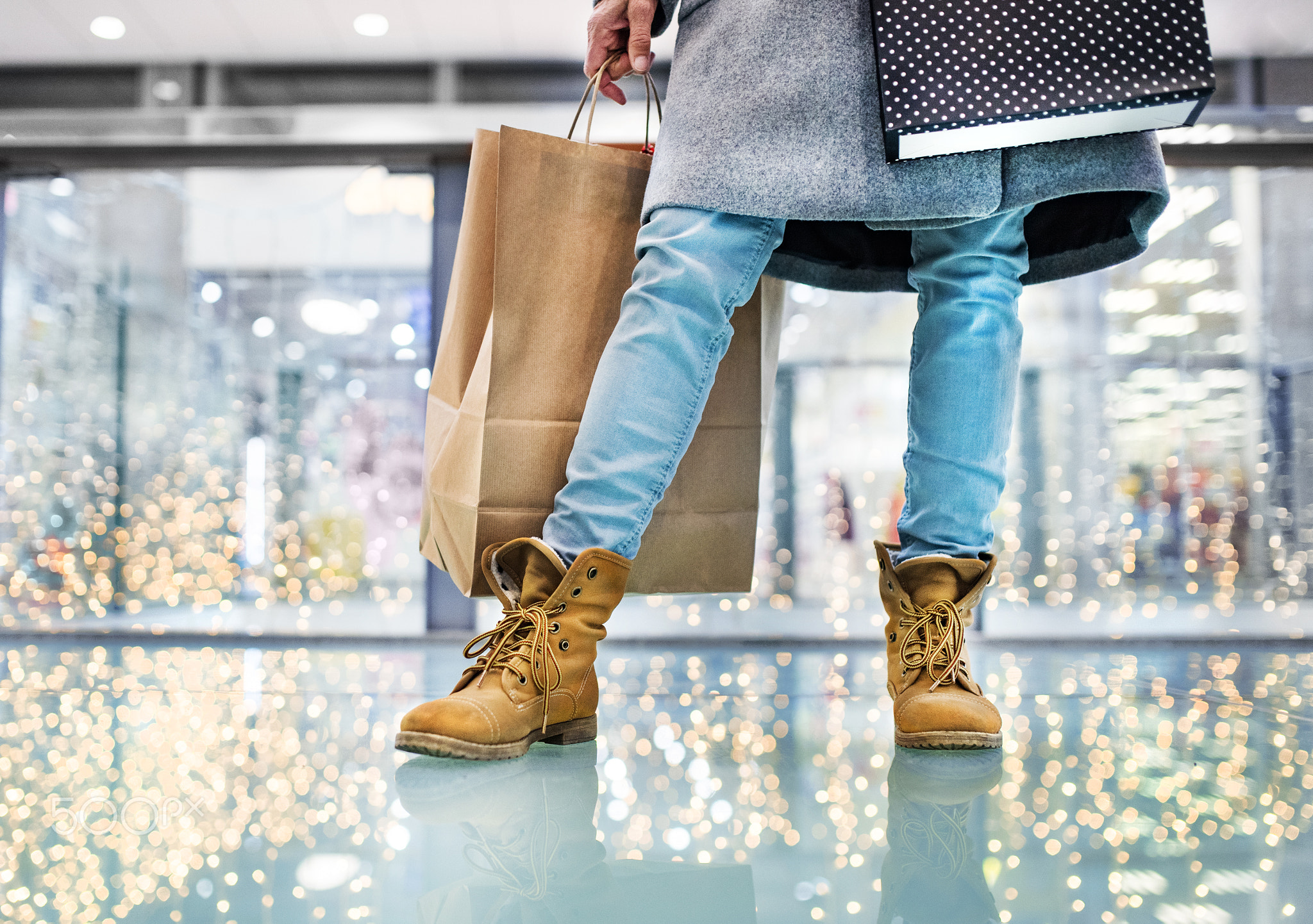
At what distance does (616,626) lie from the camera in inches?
109

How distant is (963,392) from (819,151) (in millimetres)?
285

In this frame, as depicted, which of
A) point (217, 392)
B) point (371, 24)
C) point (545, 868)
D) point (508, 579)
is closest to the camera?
point (545, 868)

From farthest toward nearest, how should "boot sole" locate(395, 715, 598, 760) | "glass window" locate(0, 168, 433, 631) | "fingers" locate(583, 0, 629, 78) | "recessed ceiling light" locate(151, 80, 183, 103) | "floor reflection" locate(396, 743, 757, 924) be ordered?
"glass window" locate(0, 168, 433, 631), "recessed ceiling light" locate(151, 80, 183, 103), "fingers" locate(583, 0, 629, 78), "boot sole" locate(395, 715, 598, 760), "floor reflection" locate(396, 743, 757, 924)

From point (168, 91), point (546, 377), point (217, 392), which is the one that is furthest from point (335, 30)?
point (546, 377)

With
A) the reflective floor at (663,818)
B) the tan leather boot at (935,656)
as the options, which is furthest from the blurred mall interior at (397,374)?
the tan leather boot at (935,656)

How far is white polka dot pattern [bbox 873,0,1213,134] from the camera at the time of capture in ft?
2.29

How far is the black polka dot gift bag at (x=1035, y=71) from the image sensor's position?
27.5 inches

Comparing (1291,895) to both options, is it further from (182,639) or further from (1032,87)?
(182,639)

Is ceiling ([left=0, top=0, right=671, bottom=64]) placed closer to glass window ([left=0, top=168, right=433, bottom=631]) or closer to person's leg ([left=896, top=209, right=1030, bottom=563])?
glass window ([left=0, top=168, right=433, bottom=631])

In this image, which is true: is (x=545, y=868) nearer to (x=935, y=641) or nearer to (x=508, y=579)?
(x=508, y=579)

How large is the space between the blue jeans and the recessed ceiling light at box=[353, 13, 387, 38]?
239 cm

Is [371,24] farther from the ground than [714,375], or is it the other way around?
[371,24]

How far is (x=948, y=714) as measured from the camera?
74 centimetres

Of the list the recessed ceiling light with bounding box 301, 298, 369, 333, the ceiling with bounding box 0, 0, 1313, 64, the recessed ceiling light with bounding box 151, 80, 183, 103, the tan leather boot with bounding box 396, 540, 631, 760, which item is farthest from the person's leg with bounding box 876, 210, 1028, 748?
the recessed ceiling light with bounding box 151, 80, 183, 103
